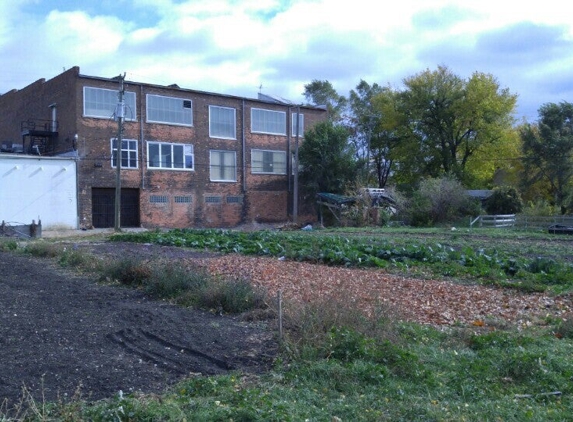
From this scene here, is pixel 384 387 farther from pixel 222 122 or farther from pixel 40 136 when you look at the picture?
pixel 222 122

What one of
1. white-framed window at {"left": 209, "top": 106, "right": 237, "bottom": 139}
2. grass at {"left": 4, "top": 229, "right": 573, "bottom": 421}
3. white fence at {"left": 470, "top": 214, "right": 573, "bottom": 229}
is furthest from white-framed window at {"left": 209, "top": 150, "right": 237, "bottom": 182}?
grass at {"left": 4, "top": 229, "right": 573, "bottom": 421}

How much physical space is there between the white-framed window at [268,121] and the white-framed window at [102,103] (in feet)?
39.0

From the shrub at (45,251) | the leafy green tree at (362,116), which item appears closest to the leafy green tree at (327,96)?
the leafy green tree at (362,116)

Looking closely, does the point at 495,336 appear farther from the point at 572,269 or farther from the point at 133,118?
the point at 133,118

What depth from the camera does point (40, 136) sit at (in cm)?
4825

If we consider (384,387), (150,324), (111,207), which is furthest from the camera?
(111,207)

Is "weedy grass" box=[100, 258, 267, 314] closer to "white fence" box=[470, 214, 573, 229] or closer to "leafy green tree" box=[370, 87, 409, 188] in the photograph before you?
"white fence" box=[470, 214, 573, 229]

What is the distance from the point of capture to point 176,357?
305 inches

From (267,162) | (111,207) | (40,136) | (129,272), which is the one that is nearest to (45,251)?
(129,272)

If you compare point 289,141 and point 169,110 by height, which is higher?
point 169,110

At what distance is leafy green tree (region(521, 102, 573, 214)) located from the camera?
2095 inches

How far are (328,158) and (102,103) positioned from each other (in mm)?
19399

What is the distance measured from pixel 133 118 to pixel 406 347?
1683 inches

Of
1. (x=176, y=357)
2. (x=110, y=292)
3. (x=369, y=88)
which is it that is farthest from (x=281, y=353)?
(x=369, y=88)
